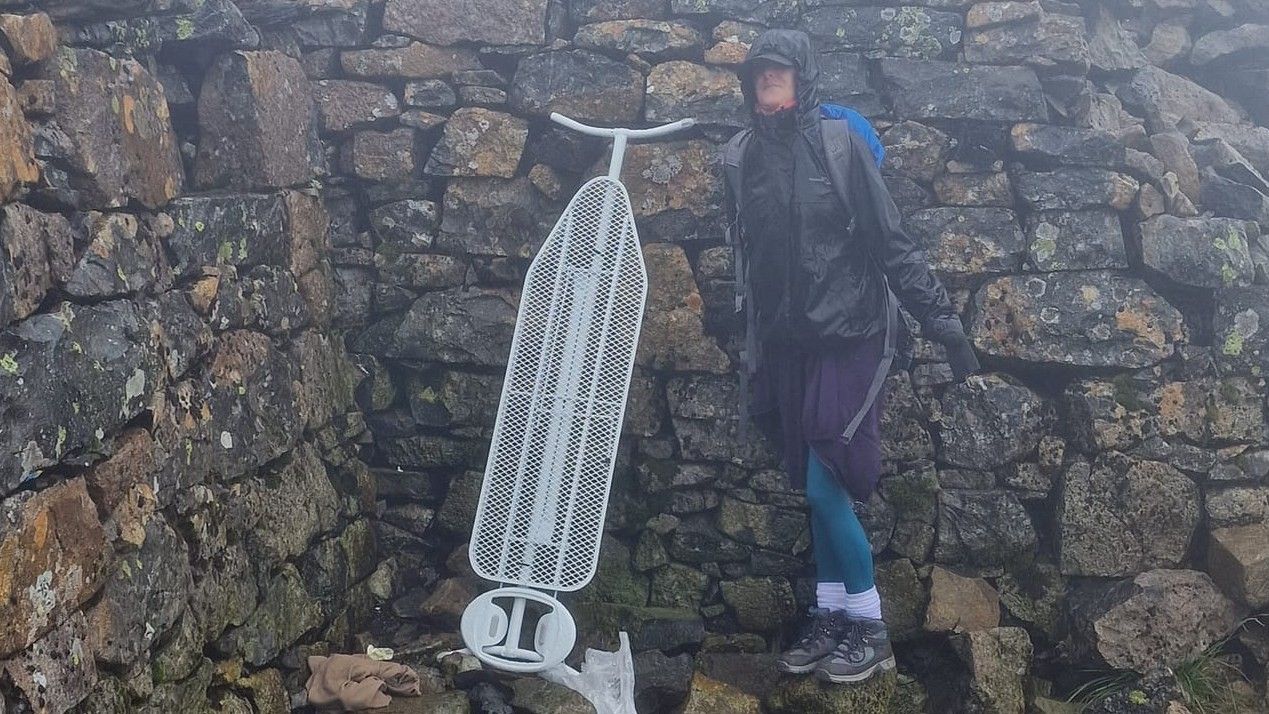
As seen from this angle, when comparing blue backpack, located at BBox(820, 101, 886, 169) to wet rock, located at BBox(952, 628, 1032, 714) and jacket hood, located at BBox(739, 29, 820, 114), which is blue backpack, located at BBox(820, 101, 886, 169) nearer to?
jacket hood, located at BBox(739, 29, 820, 114)

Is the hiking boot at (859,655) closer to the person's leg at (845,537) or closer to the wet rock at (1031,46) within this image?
the person's leg at (845,537)

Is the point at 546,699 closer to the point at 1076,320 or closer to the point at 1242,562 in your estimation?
the point at 1076,320

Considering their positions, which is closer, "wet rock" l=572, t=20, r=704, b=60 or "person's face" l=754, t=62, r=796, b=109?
"person's face" l=754, t=62, r=796, b=109

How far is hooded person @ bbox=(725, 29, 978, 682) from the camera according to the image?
3.93m

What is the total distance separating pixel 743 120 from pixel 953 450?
161cm

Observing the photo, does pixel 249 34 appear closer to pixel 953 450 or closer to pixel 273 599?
pixel 273 599

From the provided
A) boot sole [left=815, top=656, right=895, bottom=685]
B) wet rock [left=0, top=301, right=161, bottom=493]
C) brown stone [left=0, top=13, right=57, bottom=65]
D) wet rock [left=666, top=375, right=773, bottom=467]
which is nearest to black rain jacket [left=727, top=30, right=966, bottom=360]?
wet rock [left=666, top=375, right=773, bottom=467]

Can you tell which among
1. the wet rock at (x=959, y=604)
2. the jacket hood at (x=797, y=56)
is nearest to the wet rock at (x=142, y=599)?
the jacket hood at (x=797, y=56)

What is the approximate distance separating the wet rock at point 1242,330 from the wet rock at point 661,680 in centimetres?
248

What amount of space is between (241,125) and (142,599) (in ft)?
5.68

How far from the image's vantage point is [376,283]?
4.75 m

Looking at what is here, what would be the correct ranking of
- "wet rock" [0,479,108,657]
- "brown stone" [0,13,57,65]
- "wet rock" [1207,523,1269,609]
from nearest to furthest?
"wet rock" [0,479,108,657]
"brown stone" [0,13,57,65]
"wet rock" [1207,523,1269,609]

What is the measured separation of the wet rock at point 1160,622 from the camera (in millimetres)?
4258

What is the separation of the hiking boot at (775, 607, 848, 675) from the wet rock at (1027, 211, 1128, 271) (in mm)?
1668
